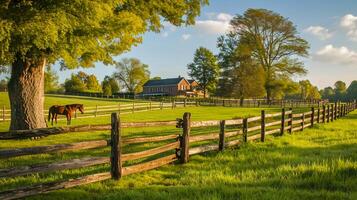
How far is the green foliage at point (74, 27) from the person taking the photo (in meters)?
11.6

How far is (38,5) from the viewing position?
1193 cm

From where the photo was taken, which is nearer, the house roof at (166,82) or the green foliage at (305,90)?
the house roof at (166,82)

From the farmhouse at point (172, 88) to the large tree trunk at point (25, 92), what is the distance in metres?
88.9

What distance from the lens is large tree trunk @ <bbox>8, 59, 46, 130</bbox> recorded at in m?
15.4

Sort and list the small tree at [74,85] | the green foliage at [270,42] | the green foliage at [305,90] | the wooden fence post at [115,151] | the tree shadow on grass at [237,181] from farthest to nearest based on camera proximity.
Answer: the green foliage at [305,90]
the small tree at [74,85]
the green foliage at [270,42]
the wooden fence post at [115,151]
the tree shadow on grass at [237,181]

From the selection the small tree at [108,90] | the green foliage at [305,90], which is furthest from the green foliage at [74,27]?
the green foliage at [305,90]

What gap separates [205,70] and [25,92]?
68353 millimetres

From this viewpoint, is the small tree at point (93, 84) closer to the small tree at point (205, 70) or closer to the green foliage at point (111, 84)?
the green foliage at point (111, 84)

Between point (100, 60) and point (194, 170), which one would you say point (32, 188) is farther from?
point (100, 60)

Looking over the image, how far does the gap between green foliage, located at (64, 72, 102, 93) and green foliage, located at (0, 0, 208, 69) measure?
3652 inches

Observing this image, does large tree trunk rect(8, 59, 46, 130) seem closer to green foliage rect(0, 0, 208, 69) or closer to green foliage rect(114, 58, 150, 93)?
green foliage rect(0, 0, 208, 69)

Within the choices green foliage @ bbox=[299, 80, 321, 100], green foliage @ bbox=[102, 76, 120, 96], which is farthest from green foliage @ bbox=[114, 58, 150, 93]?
green foliage @ bbox=[299, 80, 321, 100]

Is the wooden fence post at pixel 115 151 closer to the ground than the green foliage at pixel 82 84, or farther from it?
closer to the ground

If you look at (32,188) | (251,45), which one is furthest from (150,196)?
(251,45)
